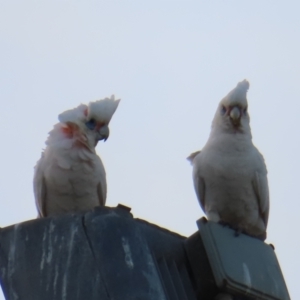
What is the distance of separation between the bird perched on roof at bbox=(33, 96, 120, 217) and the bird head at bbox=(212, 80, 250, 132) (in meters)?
0.99

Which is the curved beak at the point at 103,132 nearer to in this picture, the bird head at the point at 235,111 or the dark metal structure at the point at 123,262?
the bird head at the point at 235,111

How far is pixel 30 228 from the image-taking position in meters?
4.18

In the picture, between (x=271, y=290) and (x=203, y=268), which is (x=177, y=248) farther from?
(x=271, y=290)

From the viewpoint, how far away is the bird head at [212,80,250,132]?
7.16 meters

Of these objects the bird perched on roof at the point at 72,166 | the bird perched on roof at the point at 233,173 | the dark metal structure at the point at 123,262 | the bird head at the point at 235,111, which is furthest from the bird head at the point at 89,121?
the dark metal structure at the point at 123,262

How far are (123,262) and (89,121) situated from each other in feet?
11.0

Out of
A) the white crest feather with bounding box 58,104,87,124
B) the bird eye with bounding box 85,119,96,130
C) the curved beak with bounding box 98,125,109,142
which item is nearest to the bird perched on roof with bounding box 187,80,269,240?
the curved beak with bounding box 98,125,109,142

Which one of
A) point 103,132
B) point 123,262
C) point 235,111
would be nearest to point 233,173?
point 235,111

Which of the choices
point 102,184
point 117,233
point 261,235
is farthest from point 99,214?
point 261,235

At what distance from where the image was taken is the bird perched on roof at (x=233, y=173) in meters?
6.93

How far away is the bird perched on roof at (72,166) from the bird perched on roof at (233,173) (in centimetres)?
84

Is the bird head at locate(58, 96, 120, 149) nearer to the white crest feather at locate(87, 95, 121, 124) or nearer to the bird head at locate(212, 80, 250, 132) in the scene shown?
the white crest feather at locate(87, 95, 121, 124)

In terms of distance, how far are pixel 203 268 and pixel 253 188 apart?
2788 mm

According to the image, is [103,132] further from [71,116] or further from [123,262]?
[123,262]
